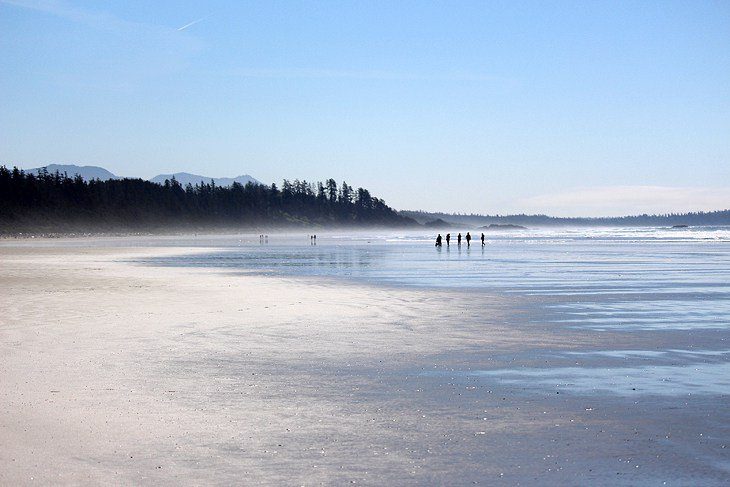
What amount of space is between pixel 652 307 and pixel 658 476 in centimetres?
1462

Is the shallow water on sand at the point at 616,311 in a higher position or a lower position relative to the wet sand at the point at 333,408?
lower

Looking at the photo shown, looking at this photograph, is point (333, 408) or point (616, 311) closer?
point (333, 408)

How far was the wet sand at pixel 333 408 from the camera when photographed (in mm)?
7047

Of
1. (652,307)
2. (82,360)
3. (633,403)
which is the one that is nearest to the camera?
(633,403)

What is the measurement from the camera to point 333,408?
30.8 ft

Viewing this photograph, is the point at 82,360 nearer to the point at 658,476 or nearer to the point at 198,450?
the point at 198,450

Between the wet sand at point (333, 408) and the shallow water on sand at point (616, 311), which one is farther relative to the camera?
the shallow water on sand at point (616, 311)

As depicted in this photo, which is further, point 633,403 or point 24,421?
point 633,403

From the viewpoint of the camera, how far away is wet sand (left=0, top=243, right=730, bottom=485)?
7047 millimetres

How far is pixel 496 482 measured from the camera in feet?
21.8

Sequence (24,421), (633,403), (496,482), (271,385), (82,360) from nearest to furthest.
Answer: (496,482)
(24,421)
(633,403)
(271,385)
(82,360)

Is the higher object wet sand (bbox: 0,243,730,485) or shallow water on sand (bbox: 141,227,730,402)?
wet sand (bbox: 0,243,730,485)

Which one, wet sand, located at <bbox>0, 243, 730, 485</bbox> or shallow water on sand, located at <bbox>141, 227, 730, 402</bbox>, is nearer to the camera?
wet sand, located at <bbox>0, 243, 730, 485</bbox>

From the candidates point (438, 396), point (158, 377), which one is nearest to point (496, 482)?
point (438, 396)
